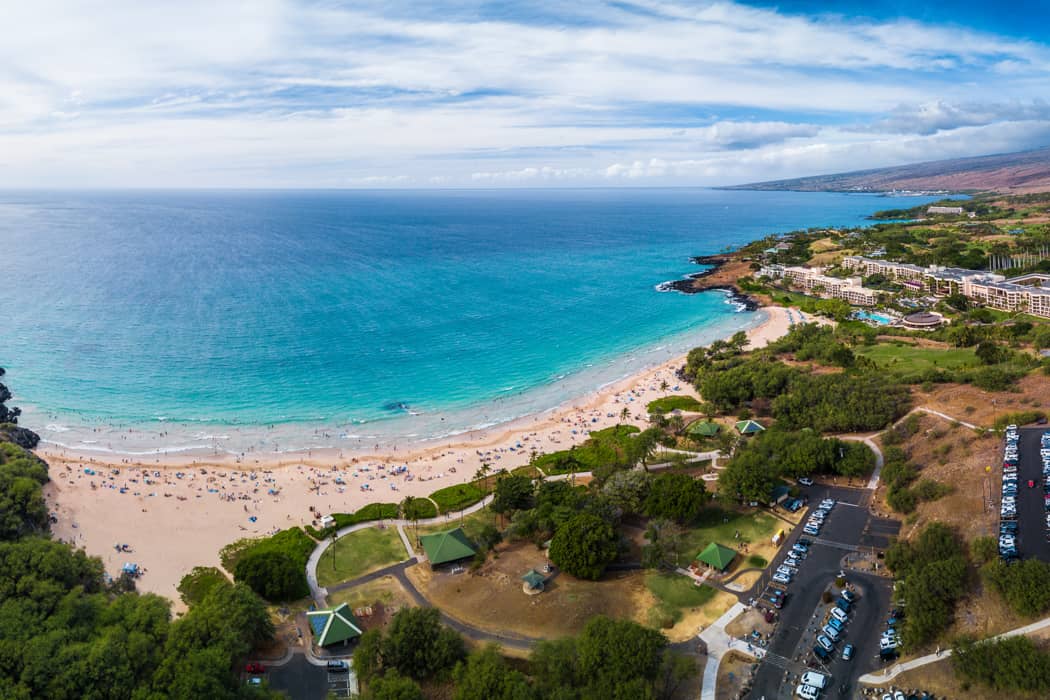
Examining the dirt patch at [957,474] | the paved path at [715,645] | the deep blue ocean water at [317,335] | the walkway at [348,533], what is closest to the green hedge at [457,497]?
the walkway at [348,533]

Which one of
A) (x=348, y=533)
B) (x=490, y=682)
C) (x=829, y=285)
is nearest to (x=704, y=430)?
(x=348, y=533)

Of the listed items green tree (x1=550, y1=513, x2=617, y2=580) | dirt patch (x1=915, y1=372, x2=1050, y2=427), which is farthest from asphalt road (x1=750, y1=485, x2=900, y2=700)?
dirt patch (x1=915, y1=372, x2=1050, y2=427)

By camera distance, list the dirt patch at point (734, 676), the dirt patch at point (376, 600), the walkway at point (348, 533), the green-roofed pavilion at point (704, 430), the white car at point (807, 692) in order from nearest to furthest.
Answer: the white car at point (807, 692), the dirt patch at point (734, 676), the dirt patch at point (376, 600), the walkway at point (348, 533), the green-roofed pavilion at point (704, 430)

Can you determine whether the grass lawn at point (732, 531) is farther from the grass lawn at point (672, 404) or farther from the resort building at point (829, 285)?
the resort building at point (829, 285)

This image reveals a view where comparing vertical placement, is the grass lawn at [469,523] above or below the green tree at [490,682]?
below

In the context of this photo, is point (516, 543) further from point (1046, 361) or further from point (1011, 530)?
point (1046, 361)

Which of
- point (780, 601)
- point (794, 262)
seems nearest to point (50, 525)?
point (780, 601)
